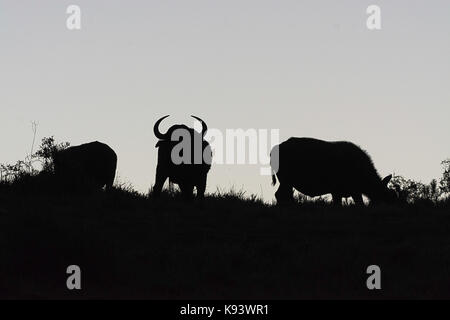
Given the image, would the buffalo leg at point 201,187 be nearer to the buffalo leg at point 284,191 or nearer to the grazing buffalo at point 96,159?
the buffalo leg at point 284,191

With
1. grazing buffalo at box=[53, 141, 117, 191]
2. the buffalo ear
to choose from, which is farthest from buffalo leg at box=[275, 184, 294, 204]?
grazing buffalo at box=[53, 141, 117, 191]

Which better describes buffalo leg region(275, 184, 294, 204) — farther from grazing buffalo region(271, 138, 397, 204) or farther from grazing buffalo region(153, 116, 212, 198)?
grazing buffalo region(153, 116, 212, 198)

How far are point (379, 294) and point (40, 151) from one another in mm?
14361

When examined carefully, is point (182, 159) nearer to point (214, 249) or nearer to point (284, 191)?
point (284, 191)

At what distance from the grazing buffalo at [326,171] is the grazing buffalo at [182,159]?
193 cm

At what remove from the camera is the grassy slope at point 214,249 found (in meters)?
11.5

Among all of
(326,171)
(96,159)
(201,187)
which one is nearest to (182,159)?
(201,187)

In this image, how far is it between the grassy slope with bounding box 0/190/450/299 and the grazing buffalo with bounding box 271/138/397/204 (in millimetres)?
3302

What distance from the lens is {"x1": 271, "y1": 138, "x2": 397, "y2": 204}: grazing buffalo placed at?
20.0m

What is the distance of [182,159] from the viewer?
62.7ft

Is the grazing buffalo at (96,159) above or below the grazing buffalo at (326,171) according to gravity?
above

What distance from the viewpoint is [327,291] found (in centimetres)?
1136

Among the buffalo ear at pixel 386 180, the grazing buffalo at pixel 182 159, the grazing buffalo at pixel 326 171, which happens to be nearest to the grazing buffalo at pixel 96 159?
the grazing buffalo at pixel 182 159
